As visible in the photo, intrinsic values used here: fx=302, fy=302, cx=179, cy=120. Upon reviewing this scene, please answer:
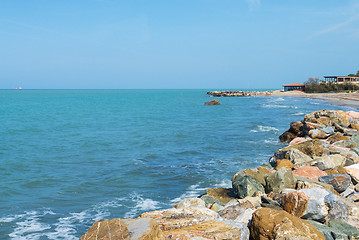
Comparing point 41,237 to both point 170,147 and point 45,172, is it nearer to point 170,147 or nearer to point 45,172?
point 45,172

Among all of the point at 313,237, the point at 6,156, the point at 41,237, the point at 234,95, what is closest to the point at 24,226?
the point at 41,237

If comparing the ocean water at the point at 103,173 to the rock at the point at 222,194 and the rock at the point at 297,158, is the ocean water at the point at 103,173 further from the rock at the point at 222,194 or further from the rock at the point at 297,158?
the rock at the point at 297,158

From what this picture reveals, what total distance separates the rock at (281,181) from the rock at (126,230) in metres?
4.79

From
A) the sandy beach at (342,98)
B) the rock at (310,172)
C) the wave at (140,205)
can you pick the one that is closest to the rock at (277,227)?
the rock at (310,172)

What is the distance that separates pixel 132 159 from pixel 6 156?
25.3 ft

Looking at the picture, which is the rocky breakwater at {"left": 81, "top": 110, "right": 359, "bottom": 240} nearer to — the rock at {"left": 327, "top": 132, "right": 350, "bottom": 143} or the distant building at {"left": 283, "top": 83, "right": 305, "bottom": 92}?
the rock at {"left": 327, "top": 132, "right": 350, "bottom": 143}

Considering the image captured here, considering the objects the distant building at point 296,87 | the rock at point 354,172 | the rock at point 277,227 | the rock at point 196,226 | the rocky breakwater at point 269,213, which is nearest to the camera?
the rocky breakwater at point 269,213

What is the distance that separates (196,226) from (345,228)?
10.5 feet


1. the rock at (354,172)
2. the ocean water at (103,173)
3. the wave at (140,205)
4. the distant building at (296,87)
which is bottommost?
the wave at (140,205)

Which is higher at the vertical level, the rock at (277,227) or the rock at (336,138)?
→ the rock at (277,227)

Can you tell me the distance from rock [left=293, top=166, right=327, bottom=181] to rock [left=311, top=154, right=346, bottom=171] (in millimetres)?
537

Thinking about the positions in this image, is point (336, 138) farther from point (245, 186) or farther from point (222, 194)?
point (245, 186)

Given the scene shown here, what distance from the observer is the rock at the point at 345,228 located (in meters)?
5.82

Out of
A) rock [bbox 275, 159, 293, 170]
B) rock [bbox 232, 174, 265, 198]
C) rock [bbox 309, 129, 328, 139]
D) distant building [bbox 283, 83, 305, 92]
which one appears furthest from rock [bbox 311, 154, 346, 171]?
distant building [bbox 283, 83, 305, 92]
